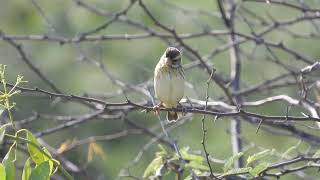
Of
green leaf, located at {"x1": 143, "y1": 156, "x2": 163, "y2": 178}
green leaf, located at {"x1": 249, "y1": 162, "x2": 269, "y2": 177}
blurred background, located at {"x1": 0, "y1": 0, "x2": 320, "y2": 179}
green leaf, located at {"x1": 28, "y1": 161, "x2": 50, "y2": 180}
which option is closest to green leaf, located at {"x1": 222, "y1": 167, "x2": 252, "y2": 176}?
green leaf, located at {"x1": 249, "y1": 162, "x2": 269, "y2": 177}

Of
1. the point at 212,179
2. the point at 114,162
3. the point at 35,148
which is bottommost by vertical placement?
the point at 114,162

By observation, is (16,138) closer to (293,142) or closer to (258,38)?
(258,38)

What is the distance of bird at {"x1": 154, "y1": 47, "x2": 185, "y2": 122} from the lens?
4.38 m

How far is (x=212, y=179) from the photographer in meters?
2.90

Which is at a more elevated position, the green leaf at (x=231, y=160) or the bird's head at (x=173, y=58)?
the bird's head at (x=173, y=58)

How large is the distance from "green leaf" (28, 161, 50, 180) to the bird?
224 centimetres

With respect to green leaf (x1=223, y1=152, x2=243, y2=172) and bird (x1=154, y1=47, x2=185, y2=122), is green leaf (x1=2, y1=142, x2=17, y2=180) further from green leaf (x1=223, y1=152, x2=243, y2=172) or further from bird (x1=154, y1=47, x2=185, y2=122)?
bird (x1=154, y1=47, x2=185, y2=122)

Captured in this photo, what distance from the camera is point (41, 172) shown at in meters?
2.15

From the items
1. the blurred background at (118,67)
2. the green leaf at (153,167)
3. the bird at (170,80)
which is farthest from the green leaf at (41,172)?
the blurred background at (118,67)

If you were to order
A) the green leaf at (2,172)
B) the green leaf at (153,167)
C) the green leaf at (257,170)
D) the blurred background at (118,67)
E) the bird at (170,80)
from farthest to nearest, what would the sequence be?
the blurred background at (118,67)
the bird at (170,80)
the green leaf at (153,167)
the green leaf at (257,170)
the green leaf at (2,172)

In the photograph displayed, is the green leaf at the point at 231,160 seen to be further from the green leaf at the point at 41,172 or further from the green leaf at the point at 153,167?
the green leaf at the point at 41,172

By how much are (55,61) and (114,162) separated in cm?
349

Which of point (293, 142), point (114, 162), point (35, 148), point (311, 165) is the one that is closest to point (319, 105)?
point (311, 165)

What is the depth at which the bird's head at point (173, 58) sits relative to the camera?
4.44 m
